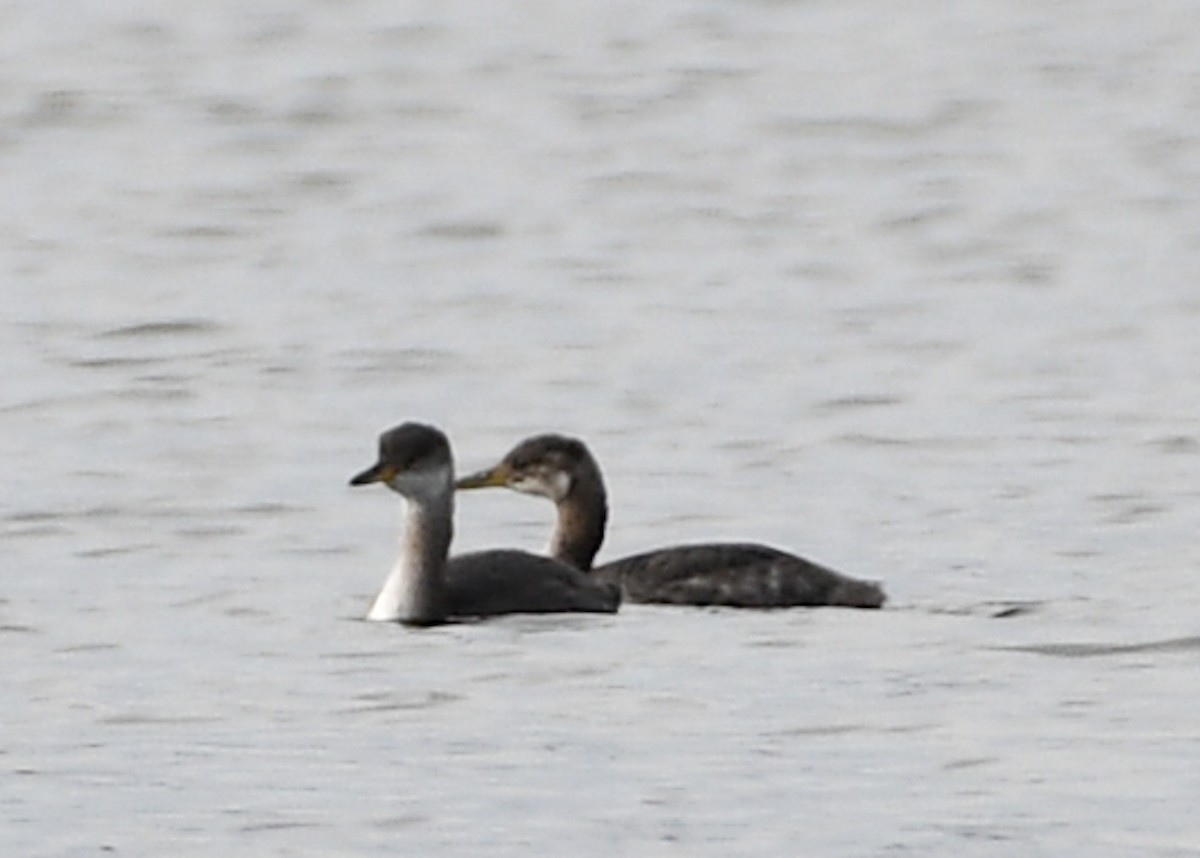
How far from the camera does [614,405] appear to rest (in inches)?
690

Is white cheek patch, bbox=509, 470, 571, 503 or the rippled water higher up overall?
white cheek patch, bbox=509, 470, 571, 503

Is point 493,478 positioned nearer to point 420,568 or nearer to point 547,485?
point 547,485

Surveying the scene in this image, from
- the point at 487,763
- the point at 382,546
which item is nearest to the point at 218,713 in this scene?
the point at 487,763

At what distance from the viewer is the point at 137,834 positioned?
998 centimetres

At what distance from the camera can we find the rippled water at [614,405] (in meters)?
10.6

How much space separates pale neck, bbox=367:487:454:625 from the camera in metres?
13.1

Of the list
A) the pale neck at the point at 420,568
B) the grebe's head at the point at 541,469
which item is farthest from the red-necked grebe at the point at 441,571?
the grebe's head at the point at 541,469

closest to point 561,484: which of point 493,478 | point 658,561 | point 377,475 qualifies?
point 493,478

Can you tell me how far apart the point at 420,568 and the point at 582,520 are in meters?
1.09

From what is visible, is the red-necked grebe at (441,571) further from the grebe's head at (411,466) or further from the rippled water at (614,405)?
the rippled water at (614,405)

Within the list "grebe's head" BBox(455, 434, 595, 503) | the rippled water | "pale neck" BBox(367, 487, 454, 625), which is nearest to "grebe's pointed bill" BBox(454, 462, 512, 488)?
"grebe's head" BBox(455, 434, 595, 503)

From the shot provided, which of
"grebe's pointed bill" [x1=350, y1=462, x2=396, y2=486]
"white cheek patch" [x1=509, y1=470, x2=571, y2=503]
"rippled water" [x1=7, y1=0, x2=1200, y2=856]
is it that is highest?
"grebe's pointed bill" [x1=350, y1=462, x2=396, y2=486]

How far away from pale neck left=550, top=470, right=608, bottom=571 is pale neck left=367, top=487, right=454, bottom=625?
0.77m

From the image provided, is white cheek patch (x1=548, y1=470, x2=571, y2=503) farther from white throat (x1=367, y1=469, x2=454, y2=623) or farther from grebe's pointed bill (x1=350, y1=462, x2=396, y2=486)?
grebe's pointed bill (x1=350, y1=462, x2=396, y2=486)
